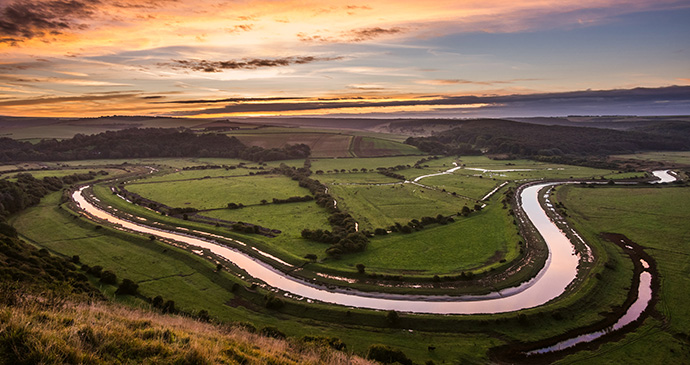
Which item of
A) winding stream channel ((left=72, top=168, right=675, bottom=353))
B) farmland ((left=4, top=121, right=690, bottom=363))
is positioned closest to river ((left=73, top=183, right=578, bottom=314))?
winding stream channel ((left=72, top=168, right=675, bottom=353))

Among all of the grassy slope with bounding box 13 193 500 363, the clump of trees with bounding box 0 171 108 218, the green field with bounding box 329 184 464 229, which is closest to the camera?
the grassy slope with bounding box 13 193 500 363

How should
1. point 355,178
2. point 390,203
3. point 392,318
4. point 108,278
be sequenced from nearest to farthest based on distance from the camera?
point 392,318, point 108,278, point 390,203, point 355,178

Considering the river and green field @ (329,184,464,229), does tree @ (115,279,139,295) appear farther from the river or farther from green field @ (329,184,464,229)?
green field @ (329,184,464,229)

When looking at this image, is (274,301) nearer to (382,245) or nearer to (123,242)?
(382,245)

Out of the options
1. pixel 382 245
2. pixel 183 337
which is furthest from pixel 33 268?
pixel 382 245

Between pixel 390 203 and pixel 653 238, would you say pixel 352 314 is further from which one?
pixel 653 238

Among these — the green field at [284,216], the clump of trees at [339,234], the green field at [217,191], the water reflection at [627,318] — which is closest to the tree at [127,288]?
the green field at [284,216]

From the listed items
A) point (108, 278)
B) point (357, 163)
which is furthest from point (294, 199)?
point (357, 163)

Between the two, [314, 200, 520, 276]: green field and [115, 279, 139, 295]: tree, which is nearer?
[115, 279, 139, 295]: tree
